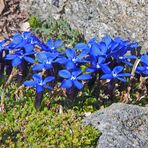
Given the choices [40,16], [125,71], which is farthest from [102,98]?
[40,16]

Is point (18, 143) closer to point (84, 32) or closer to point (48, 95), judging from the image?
point (48, 95)

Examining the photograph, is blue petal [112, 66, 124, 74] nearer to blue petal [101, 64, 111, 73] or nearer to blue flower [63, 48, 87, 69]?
blue petal [101, 64, 111, 73]

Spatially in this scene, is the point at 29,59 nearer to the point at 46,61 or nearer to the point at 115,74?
the point at 46,61

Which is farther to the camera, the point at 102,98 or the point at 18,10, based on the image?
the point at 18,10

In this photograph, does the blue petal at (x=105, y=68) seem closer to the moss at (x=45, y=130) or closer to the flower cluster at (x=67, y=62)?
the flower cluster at (x=67, y=62)

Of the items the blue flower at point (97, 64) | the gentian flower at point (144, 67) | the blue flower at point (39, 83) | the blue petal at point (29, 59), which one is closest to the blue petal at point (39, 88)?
the blue flower at point (39, 83)
